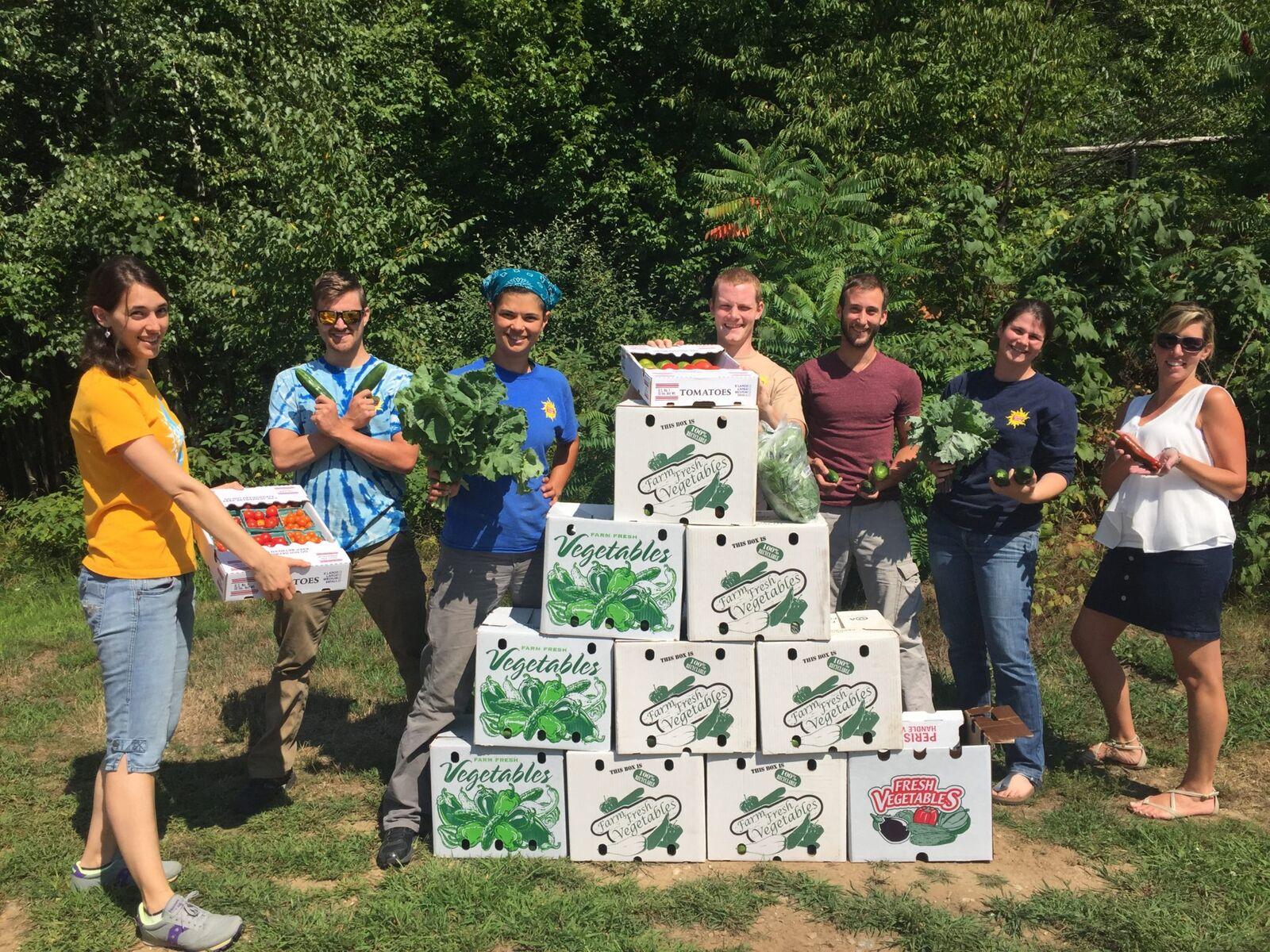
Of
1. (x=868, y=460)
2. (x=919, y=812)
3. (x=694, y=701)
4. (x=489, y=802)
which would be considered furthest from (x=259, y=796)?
(x=868, y=460)

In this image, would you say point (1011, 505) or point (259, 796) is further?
point (259, 796)

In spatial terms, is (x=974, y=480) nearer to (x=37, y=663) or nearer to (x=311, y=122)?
(x=37, y=663)

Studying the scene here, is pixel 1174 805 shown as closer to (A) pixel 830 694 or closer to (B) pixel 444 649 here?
(A) pixel 830 694

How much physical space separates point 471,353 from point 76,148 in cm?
497

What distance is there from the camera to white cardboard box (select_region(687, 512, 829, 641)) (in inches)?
155

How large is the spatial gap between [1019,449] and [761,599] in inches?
53.4

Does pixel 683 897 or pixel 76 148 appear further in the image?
pixel 76 148

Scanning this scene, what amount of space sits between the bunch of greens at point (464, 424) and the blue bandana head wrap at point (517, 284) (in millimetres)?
408

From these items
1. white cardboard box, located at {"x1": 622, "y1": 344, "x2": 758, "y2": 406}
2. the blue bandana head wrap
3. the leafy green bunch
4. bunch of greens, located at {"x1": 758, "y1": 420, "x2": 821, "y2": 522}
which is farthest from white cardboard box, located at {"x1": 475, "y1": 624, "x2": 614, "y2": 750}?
the blue bandana head wrap

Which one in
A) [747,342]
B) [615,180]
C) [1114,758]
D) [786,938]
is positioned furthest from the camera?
[615,180]

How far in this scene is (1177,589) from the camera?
4242 millimetres

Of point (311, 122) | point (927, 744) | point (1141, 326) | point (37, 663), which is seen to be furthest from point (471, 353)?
point (927, 744)

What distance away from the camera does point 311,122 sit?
8828mm

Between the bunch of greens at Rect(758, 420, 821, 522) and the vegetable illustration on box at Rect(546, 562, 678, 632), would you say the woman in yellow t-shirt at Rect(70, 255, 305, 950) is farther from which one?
the bunch of greens at Rect(758, 420, 821, 522)
